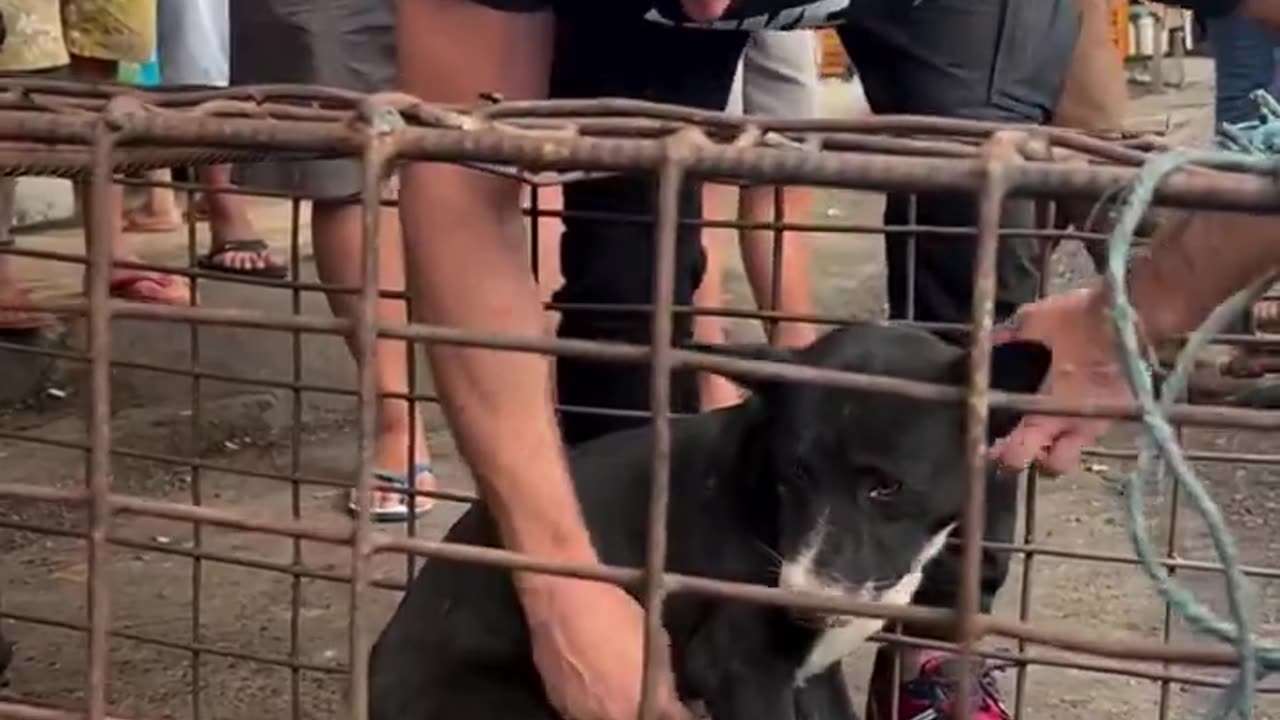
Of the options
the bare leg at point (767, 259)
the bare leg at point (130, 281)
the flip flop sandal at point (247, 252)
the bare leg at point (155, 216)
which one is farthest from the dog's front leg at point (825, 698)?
the bare leg at point (155, 216)

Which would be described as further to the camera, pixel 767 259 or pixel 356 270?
pixel 767 259

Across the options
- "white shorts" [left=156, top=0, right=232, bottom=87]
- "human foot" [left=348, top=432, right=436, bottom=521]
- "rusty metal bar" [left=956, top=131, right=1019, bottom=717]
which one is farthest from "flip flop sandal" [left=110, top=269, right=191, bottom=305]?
"rusty metal bar" [left=956, top=131, right=1019, bottom=717]

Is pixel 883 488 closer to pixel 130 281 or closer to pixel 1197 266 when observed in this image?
pixel 1197 266

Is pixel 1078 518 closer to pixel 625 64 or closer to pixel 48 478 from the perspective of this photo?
pixel 625 64

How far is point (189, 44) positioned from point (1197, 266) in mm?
2439

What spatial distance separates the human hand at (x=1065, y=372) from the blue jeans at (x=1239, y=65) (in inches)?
77.0

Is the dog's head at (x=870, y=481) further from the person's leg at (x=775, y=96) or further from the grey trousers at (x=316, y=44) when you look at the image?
the person's leg at (x=775, y=96)

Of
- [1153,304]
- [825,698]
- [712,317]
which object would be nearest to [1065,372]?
[1153,304]

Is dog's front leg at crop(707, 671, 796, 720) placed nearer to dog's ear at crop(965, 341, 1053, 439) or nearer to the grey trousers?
dog's ear at crop(965, 341, 1053, 439)

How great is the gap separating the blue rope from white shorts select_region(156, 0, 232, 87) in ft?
8.13

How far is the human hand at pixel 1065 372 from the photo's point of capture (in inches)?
35.6

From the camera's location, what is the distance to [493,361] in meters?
1.04

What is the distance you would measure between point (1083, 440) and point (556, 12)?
453mm

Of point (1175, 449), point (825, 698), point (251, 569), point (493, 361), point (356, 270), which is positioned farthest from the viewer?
point (356, 270)
